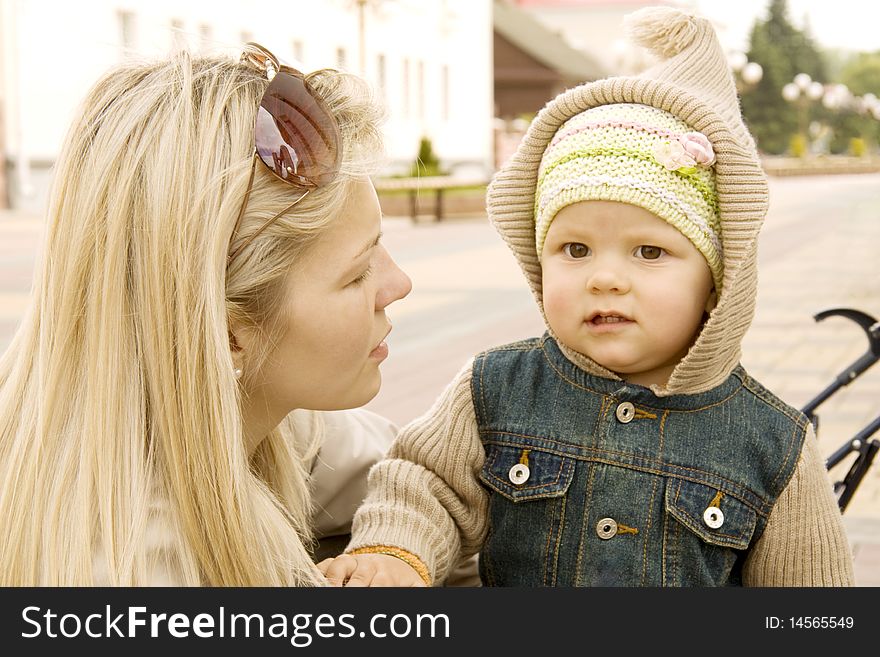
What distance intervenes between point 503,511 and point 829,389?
2.75ft

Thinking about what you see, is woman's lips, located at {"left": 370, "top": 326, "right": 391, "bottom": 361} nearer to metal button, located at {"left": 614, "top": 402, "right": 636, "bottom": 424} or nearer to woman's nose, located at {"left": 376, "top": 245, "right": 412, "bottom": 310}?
woman's nose, located at {"left": 376, "top": 245, "right": 412, "bottom": 310}

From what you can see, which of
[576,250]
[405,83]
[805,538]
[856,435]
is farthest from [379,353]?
[405,83]

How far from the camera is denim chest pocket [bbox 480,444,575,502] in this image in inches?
84.5

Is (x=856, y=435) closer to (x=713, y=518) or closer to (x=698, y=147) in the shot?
(x=713, y=518)

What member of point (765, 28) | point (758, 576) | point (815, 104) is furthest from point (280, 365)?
point (765, 28)

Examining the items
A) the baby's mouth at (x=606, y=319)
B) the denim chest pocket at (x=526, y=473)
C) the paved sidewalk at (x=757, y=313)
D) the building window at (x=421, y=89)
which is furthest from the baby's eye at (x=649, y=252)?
the building window at (x=421, y=89)

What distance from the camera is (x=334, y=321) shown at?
187 centimetres

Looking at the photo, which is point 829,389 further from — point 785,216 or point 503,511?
point 785,216

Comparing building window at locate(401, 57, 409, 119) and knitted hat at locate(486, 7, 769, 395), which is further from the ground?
knitted hat at locate(486, 7, 769, 395)

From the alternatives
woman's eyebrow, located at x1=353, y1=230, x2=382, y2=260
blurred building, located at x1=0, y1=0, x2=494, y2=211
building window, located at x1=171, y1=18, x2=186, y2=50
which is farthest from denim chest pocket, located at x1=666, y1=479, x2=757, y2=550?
blurred building, located at x1=0, y1=0, x2=494, y2=211

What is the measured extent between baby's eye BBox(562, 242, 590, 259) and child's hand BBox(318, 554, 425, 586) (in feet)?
1.87

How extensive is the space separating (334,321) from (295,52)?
26.7 m

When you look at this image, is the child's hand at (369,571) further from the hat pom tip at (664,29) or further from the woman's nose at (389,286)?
the hat pom tip at (664,29)

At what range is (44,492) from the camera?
5.29 feet
